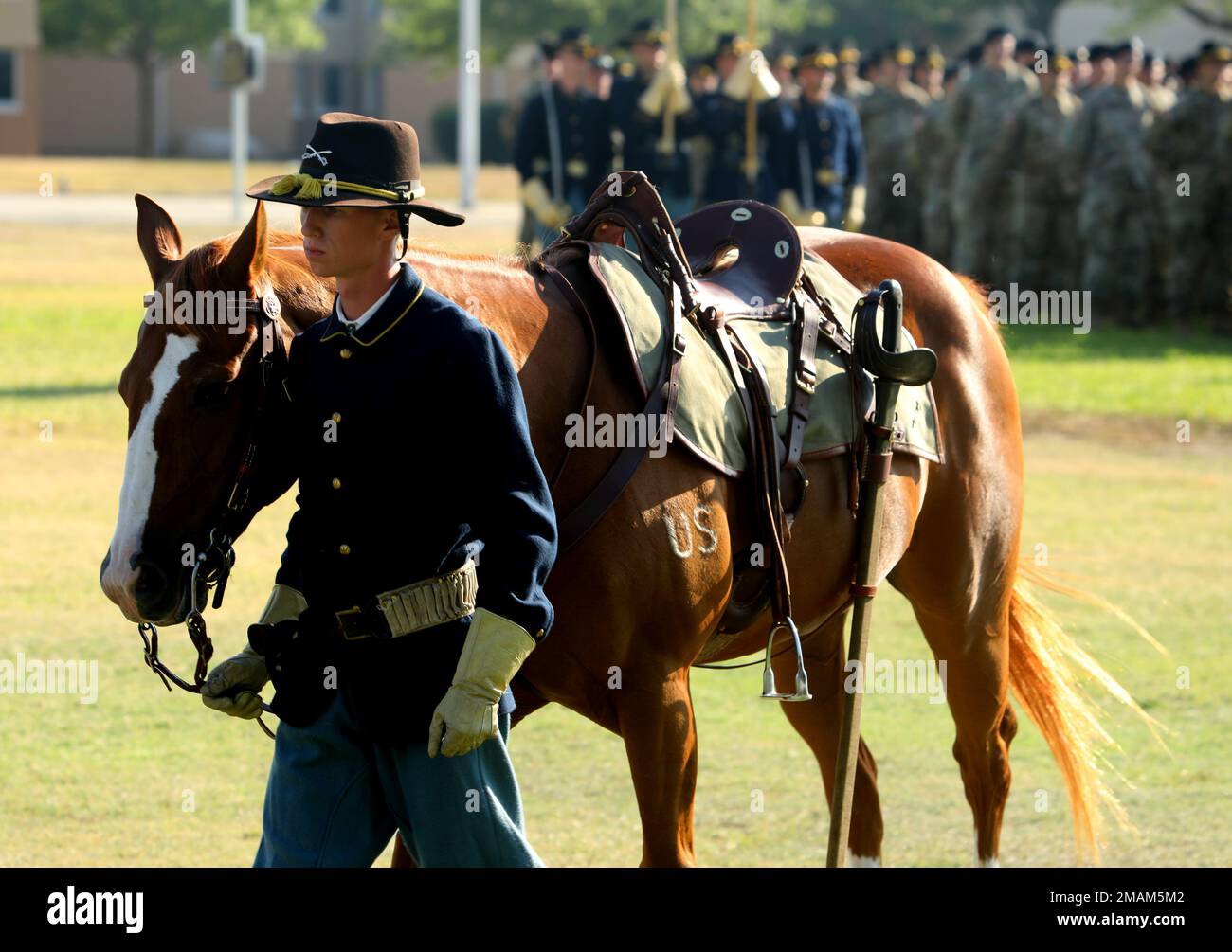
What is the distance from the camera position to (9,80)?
167 ft

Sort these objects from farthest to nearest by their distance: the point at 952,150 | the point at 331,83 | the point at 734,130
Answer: the point at 331,83, the point at 952,150, the point at 734,130

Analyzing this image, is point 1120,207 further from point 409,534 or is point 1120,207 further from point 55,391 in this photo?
point 409,534

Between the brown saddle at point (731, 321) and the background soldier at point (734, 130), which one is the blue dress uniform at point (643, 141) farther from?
the brown saddle at point (731, 321)

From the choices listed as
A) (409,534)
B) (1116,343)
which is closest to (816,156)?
(1116,343)

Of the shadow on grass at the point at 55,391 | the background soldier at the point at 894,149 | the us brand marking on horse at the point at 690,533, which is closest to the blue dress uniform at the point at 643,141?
the shadow on grass at the point at 55,391

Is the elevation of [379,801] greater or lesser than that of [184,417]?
lesser

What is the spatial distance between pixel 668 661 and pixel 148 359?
1.19 metres

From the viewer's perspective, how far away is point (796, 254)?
14.5 feet

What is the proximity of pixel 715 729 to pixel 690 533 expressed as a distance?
303 cm

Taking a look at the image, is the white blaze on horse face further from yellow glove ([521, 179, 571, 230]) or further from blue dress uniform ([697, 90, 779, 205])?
blue dress uniform ([697, 90, 779, 205])

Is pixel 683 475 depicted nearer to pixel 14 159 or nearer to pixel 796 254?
pixel 796 254

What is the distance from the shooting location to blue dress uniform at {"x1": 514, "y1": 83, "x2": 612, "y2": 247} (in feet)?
52.2

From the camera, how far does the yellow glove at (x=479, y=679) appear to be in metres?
3.09

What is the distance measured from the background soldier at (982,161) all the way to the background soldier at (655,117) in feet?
18.4
